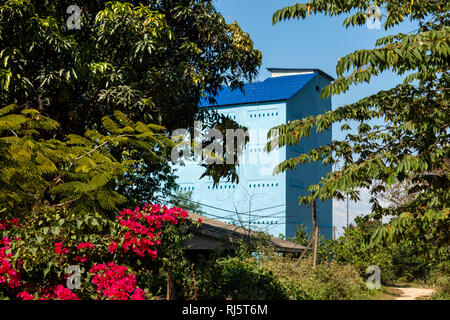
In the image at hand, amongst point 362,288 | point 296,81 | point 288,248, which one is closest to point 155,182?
point 288,248

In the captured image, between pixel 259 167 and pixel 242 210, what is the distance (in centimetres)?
258

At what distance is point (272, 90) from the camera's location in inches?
1083

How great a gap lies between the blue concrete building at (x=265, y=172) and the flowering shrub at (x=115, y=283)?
19.4 meters

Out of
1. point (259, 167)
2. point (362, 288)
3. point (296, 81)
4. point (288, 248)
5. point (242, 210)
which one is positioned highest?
point (296, 81)

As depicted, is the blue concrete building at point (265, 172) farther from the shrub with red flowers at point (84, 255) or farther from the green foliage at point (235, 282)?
the shrub with red flowers at point (84, 255)

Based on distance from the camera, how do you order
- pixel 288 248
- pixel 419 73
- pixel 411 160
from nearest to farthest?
pixel 411 160
pixel 419 73
pixel 288 248

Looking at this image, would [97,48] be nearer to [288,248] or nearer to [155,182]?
[155,182]

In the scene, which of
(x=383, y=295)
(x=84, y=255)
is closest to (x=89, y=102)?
(x=84, y=255)

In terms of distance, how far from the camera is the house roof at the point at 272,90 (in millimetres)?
26766

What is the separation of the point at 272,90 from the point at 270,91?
0.15m

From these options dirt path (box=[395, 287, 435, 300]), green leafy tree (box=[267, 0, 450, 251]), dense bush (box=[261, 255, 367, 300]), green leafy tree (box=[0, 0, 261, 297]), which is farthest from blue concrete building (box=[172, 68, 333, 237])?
green leafy tree (box=[267, 0, 450, 251])

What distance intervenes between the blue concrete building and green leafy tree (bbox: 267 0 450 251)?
16264mm

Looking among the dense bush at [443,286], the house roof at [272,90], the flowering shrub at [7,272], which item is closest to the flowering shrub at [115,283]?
the flowering shrub at [7,272]

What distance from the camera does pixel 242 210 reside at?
1053 inches
